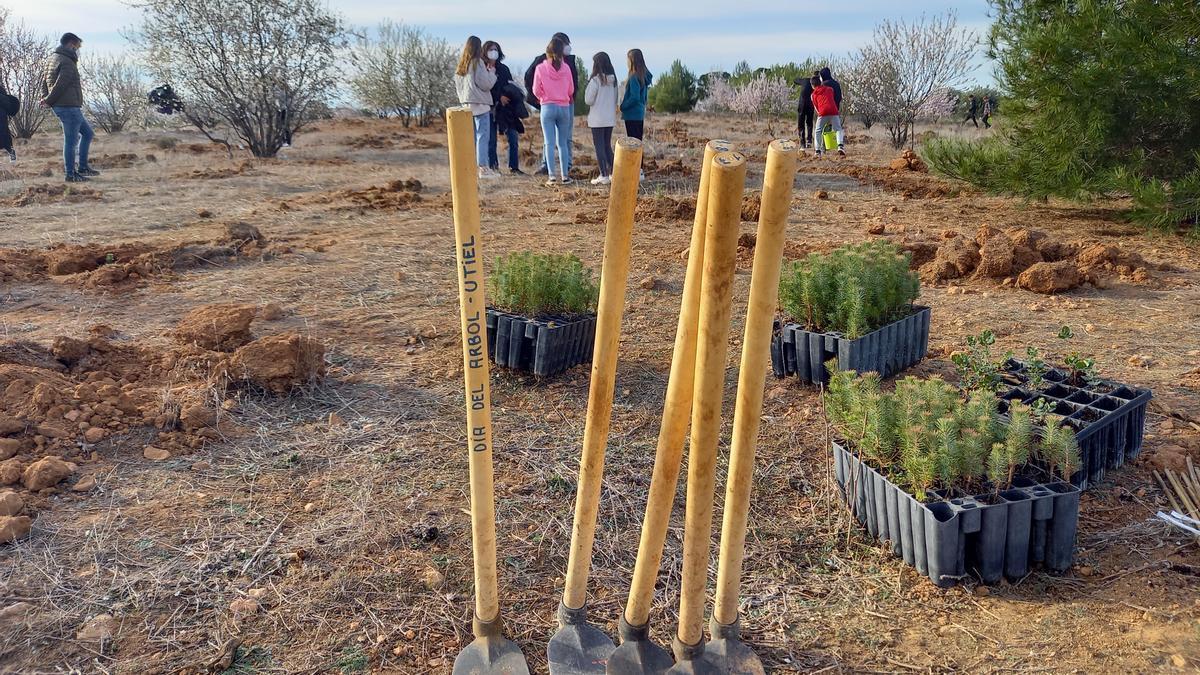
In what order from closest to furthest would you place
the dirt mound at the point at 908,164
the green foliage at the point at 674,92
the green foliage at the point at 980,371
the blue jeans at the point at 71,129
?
the green foliage at the point at 980,371 → the blue jeans at the point at 71,129 → the dirt mound at the point at 908,164 → the green foliage at the point at 674,92

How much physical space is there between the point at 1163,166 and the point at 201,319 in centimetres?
781

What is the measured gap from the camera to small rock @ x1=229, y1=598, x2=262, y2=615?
236cm

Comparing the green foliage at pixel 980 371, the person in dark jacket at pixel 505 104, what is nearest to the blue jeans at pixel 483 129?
the person in dark jacket at pixel 505 104

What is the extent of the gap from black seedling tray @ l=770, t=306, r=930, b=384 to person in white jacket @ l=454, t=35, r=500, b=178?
20.8 feet


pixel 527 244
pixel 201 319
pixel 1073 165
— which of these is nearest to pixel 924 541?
pixel 201 319

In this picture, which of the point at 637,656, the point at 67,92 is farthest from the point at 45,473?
the point at 67,92

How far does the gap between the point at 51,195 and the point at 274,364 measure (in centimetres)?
741

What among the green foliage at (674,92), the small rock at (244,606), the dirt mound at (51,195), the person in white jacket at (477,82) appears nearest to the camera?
the small rock at (244,606)

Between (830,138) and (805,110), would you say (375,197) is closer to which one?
(830,138)

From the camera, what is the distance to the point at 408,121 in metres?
21.5

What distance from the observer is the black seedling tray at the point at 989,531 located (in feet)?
7.98

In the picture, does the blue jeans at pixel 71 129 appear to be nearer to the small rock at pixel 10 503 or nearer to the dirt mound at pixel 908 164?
the small rock at pixel 10 503

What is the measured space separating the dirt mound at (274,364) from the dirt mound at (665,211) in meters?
4.95

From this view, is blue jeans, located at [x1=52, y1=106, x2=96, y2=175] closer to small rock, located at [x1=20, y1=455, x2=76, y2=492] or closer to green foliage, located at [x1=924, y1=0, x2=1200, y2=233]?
small rock, located at [x1=20, y1=455, x2=76, y2=492]
